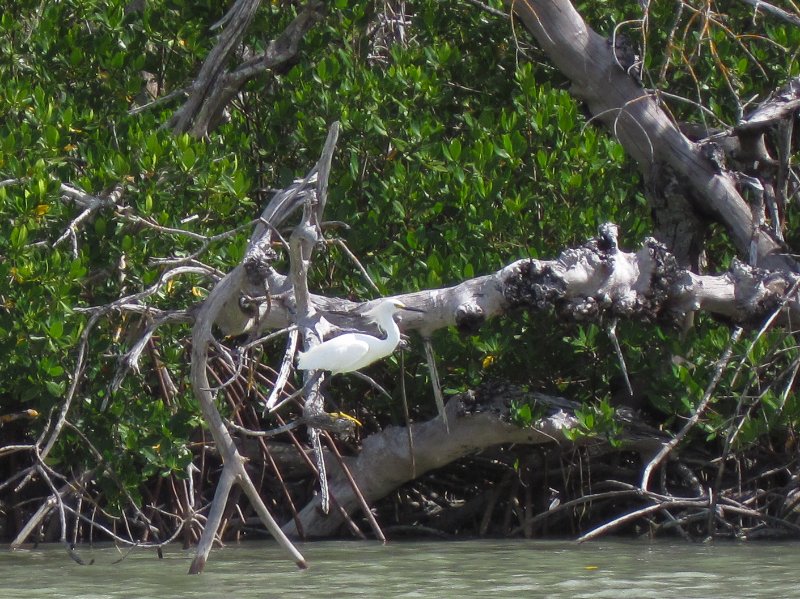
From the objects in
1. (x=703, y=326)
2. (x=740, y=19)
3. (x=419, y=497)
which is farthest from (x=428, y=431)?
(x=740, y=19)

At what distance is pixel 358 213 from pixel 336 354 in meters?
2.22

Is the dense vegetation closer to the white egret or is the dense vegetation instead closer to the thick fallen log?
the thick fallen log

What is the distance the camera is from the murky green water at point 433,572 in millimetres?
5777

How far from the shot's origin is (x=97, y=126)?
7.79m

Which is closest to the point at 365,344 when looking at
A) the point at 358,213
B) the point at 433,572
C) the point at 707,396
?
the point at 433,572

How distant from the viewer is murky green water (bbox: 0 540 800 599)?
5777 mm

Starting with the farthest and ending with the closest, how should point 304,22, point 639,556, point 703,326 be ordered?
1. point 304,22
2. point 703,326
3. point 639,556

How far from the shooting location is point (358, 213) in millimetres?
7875

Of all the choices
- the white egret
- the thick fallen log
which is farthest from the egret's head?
the thick fallen log

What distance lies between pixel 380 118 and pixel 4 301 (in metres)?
2.43

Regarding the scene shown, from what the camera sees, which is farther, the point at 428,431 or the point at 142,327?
the point at 428,431

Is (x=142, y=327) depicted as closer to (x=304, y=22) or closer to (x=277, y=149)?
(x=277, y=149)

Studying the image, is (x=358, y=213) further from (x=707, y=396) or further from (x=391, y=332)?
(x=707, y=396)

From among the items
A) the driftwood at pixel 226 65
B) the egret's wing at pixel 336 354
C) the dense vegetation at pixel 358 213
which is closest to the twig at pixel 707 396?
the dense vegetation at pixel 358 213
